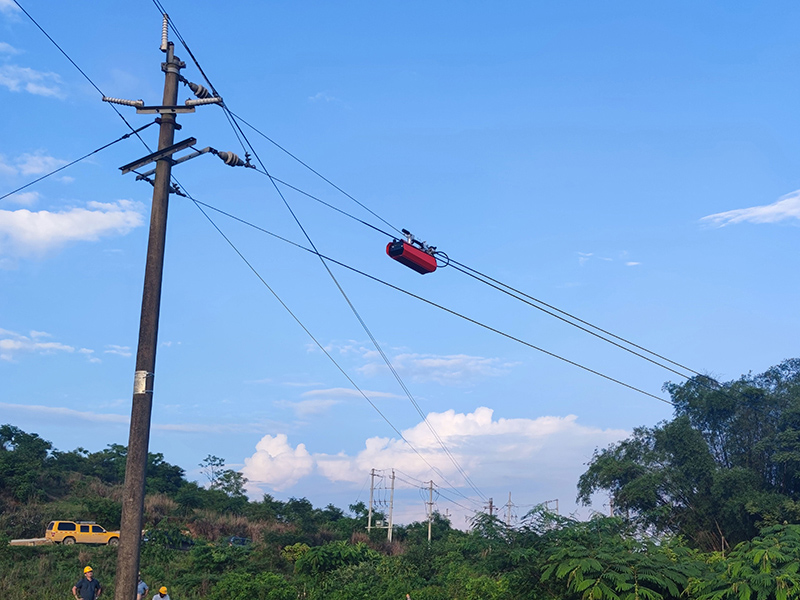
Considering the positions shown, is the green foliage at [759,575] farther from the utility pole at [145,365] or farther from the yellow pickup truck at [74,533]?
the yellow pickup truck at [74,533]

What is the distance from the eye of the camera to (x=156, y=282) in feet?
33.8

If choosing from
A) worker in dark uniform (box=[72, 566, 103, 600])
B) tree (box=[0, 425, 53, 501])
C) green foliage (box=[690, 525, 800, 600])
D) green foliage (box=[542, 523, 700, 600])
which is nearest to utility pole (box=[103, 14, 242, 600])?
worker in dark uniform (box=[72, 566, 103, 600])

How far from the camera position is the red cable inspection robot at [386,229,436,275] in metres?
15.0

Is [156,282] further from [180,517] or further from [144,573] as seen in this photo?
[180,517]

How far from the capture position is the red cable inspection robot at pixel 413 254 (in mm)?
15023

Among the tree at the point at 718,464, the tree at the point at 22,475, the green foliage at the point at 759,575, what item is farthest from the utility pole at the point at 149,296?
the tree at the point at 22,475

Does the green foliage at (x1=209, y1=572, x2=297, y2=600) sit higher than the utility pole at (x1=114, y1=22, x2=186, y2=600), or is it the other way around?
the utility pole at (x1=114, y1=22, x2=186, y2=600)

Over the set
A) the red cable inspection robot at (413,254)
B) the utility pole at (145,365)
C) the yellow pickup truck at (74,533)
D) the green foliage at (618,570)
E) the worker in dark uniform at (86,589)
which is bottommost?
the yellow pickup truck at (74,533)

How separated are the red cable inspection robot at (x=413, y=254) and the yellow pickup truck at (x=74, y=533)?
32125 millimetres

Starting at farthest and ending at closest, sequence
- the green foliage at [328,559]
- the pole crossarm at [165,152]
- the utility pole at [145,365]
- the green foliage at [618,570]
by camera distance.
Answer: the green foliage at [328,559] < the green foliage at [618,570] < the pole crossarm at [165,152] < the utility pole at [145,365]

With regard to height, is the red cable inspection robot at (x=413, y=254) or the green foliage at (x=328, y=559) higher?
the red cable inspection robot at (x=413, y=254)

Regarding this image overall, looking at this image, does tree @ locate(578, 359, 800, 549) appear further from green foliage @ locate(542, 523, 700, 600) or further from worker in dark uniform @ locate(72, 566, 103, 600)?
worker in dark uniform @ locate(72, 566, 103, 600)

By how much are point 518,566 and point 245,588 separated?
37.4 ft

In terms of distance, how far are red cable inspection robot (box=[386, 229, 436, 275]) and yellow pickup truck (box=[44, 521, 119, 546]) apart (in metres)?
32.1
